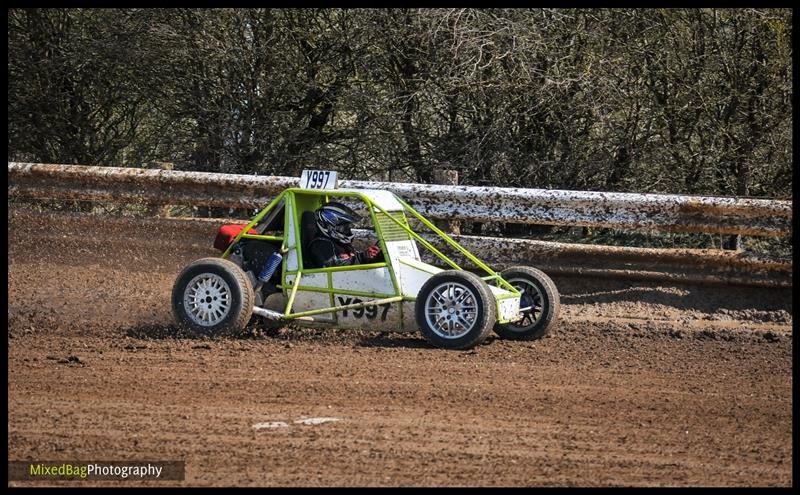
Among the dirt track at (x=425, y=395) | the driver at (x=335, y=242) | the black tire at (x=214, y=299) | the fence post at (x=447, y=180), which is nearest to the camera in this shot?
the dirt track at (x=425, y=395)

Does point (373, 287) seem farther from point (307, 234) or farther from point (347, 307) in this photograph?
point (307, 234)

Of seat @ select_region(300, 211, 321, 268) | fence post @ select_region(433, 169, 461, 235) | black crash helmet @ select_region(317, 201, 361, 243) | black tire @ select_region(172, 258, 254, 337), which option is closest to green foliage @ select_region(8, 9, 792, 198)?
fence post @ select_region(433, 169, 461, 235)

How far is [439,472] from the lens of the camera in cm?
520

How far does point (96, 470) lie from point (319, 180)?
447 centimetres

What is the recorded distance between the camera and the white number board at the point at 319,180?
9180 millimetres

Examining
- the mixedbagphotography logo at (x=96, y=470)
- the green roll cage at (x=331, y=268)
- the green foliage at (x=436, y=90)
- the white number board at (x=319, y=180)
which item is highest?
the green foliage at (x=436, y=90)

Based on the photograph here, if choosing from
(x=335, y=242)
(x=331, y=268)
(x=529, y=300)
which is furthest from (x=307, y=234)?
(x=529, y=300)

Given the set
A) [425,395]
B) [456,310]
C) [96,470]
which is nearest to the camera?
[96,470]

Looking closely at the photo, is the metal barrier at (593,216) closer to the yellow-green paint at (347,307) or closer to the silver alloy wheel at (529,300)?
the silver alloy wheel at (529,300)

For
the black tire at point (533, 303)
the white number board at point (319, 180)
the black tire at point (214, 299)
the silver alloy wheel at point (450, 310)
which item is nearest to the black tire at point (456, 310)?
the silver alloy wheel at point (450, 310)

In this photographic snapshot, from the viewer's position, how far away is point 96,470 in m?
5.16

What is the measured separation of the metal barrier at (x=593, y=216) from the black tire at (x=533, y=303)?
1.42 metres

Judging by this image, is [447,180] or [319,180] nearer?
[319,180]

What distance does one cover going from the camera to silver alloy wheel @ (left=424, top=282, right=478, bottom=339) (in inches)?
332
